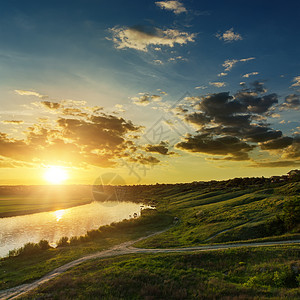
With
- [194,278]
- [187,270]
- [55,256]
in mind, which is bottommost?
[55,256]

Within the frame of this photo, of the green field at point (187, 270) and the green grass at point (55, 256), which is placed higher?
the green field at point (187, 270)

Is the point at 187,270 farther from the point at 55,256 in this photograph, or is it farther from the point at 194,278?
the point at 55,256

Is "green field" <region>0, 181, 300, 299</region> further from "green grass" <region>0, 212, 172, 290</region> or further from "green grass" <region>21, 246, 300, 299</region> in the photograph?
"green grass" <region>0, 212, 172, 290</region>

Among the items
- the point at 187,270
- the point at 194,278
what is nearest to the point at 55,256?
the point at 187,270

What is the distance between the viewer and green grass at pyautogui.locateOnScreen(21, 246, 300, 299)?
A: 18.6 meters

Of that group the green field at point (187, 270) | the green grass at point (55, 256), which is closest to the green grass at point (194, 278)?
the green field at point (187, 270)

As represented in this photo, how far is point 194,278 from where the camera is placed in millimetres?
22094

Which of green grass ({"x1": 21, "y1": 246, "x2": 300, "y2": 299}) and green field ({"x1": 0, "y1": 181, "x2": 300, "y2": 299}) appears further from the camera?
green field ({"x1": 0, "y1": 181, "x2": 300, "y2": 299})

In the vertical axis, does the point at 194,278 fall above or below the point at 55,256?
above

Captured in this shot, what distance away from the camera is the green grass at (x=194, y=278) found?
18625 millimetres

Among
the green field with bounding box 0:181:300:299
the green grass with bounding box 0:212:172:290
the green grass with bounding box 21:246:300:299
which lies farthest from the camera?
the green grass with bounding box 0:212:172:290

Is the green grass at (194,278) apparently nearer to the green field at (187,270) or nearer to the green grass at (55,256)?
the green field at (187,270)

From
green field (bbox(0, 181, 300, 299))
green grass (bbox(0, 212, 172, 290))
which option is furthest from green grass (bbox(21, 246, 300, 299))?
green grass (bbox(0, 212, 172, 290))

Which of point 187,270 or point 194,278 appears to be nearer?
point 194,278
